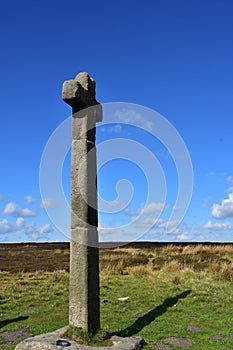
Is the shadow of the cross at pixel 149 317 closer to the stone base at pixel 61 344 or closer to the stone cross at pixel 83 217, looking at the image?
the stone base at pixel 61 344

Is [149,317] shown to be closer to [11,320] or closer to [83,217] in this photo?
[11,320]

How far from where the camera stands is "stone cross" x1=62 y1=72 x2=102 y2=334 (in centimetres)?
826

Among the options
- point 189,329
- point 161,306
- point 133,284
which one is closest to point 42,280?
point 133,284

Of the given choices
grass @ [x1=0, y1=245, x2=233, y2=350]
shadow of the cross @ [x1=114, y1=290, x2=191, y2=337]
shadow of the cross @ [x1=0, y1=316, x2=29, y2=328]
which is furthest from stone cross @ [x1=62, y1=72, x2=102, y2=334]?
shadow of the cross @ [x1=0, y1=316, x2=29, y2=328]

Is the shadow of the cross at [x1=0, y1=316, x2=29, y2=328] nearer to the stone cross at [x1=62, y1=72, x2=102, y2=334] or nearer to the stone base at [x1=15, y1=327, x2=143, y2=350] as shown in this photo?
the stone base at [x1=15, y1=327, x2=143, y2=350]

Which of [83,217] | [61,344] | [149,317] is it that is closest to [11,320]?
[149,317]

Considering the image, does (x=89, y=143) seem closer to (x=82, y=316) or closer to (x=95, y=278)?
(x=95, y=278)

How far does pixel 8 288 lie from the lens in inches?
694

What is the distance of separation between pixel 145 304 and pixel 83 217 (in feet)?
22.2

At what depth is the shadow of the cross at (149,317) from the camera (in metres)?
9.87

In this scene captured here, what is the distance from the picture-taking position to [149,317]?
1172cm

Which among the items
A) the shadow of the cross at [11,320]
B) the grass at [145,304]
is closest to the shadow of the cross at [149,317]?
the grass at [145,304]

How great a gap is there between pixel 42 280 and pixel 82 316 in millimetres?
12800

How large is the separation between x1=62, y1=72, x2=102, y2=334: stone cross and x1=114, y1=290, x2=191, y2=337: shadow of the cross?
1.75 metres
